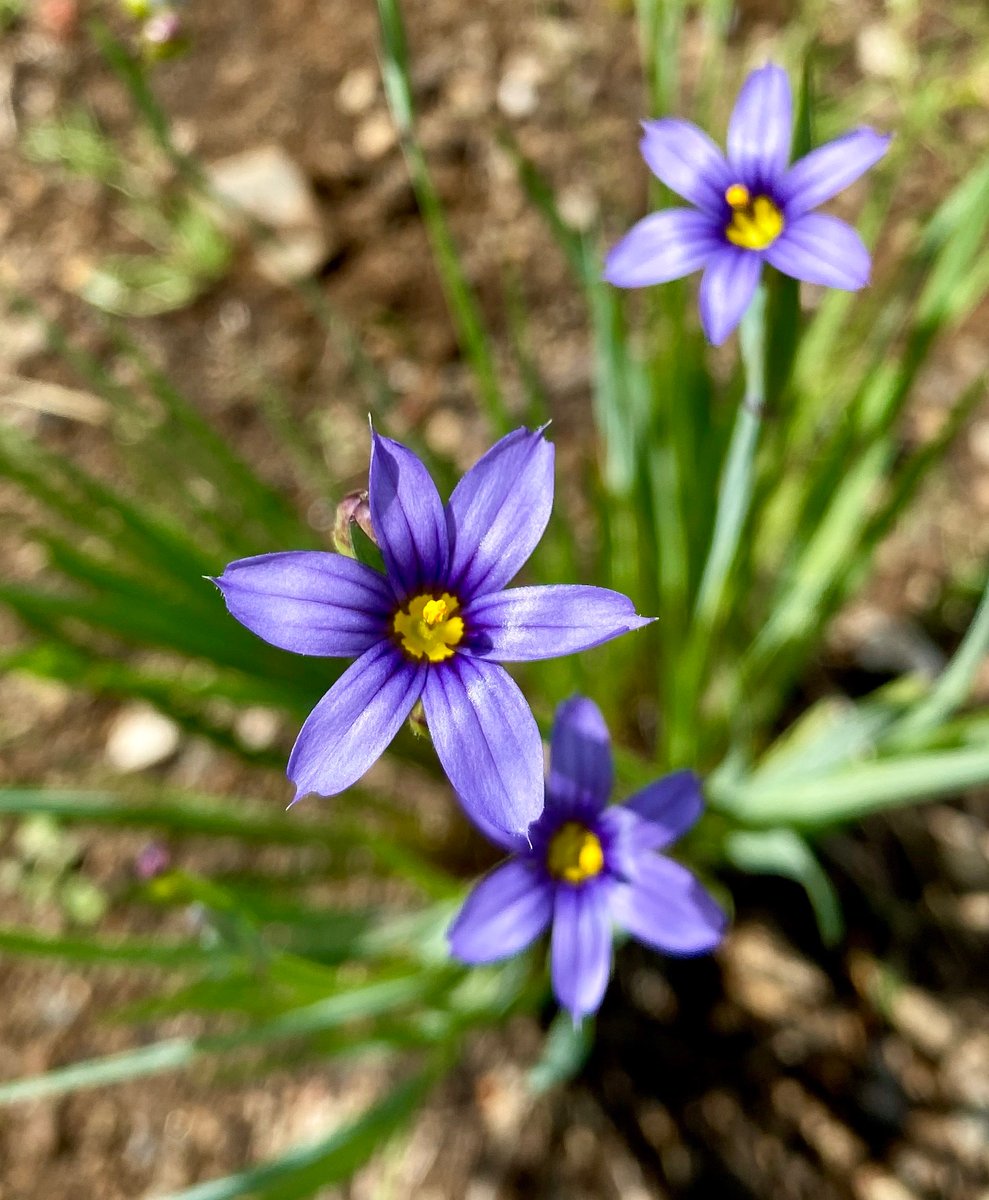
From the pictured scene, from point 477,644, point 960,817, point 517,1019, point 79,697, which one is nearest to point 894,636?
point 960,817

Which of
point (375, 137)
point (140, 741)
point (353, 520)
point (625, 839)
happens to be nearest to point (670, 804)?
point (625, 839)

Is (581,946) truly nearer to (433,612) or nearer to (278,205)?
(433,612)

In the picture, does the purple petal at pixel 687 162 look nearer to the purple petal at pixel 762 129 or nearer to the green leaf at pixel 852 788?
the purple petal at pixel 762 129

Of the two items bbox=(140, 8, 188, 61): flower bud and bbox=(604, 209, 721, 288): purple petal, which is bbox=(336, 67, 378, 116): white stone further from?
bbox=(604, 209, 721, 288): purple petal

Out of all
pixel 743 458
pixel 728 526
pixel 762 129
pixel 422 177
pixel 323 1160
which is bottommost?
pixel 323 1160

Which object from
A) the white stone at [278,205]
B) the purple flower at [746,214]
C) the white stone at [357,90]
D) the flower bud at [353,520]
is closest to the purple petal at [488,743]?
the flower bud at [353,520]

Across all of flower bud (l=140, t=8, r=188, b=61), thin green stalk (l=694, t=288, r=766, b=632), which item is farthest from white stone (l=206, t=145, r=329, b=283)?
thin green stalk (l=694, t=288, r=766, b=632)
